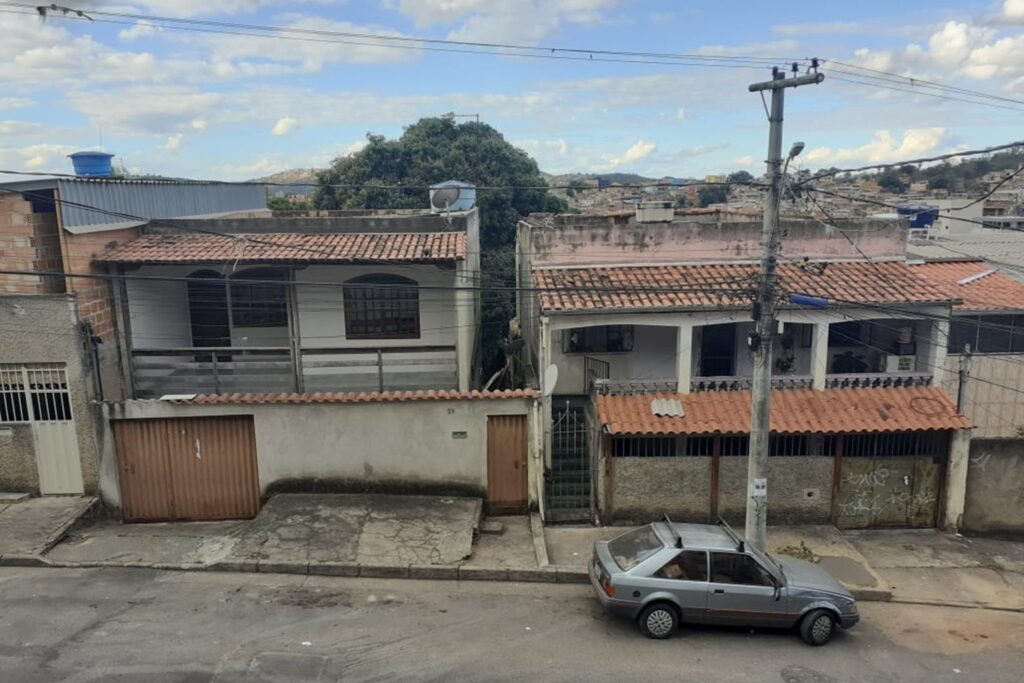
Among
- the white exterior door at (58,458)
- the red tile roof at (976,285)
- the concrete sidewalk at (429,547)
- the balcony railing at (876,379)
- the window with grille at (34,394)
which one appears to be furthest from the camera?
the red tile roof at (976,285)

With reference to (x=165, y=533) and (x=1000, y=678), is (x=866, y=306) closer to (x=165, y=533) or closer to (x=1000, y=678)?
(x=1000, y=678)

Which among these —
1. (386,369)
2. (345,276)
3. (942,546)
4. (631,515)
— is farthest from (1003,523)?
(345,276)

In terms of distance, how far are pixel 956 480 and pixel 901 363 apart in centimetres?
241

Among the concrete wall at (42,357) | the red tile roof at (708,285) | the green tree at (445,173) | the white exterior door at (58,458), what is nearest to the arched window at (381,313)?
the red tile roof at (708,285)

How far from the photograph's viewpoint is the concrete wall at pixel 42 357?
1138 cm

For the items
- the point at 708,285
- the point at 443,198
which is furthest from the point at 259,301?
the point at 708,285

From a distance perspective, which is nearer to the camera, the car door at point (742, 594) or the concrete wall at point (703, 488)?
the car door at point (742, 594)

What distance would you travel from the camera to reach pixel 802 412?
12266 mm

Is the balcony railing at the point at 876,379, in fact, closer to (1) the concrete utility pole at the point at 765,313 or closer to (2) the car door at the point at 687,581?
(1) the concrete utility pole at the point at 765,313

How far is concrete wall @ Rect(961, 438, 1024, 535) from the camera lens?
1244cm

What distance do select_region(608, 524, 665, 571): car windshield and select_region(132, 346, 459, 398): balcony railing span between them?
5074mm

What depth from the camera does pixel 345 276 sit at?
13734 mm

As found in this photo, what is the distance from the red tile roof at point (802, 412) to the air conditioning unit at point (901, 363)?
890 millimetres

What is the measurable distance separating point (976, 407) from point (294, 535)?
13.0 meters
